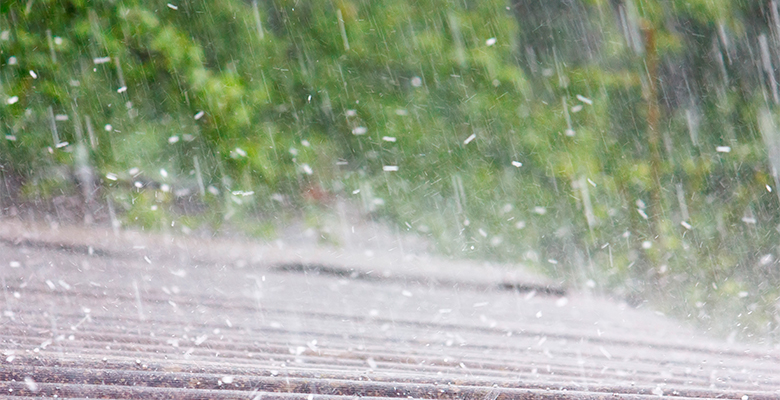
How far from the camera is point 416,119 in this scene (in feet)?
17.0

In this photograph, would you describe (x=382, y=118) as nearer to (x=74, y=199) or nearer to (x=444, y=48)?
(x=444, y=48)

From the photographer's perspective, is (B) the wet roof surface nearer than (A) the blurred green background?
Yes

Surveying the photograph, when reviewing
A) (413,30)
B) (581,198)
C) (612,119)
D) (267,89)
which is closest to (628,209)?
(581,198)

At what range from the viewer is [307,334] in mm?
2131

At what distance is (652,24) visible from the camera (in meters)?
5.37

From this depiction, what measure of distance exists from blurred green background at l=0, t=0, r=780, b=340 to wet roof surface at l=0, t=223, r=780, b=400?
1.17 metres

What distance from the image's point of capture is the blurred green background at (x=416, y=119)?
444 cm

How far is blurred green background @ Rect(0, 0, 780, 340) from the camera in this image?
4.44 metres

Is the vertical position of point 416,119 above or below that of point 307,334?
below

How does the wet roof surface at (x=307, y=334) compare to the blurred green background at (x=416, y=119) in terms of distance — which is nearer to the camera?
the wet roof surface at (x=307, y=334)

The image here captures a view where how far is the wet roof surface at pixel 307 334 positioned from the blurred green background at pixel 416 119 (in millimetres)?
1166

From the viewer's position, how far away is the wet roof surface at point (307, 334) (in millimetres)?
1193

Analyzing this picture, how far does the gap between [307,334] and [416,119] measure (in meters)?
3.31

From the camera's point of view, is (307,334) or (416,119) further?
(416,119)
